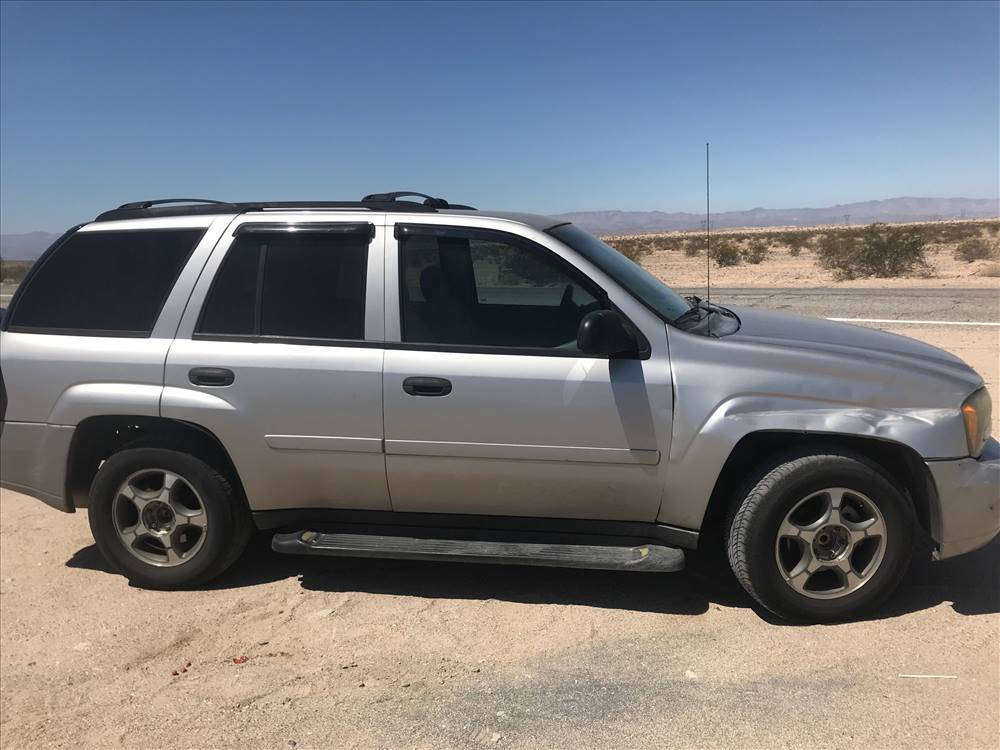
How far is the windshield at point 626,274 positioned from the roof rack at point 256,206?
0.63m

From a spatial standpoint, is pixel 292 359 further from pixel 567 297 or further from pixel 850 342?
pixel 850 342

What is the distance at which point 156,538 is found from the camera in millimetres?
4215

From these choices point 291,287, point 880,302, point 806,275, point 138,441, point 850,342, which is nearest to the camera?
point 850,342

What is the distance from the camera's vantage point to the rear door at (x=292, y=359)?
12.7ft

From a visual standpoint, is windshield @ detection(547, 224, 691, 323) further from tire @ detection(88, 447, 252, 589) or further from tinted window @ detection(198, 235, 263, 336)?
tire @ detection(88, 447, 252, 589)

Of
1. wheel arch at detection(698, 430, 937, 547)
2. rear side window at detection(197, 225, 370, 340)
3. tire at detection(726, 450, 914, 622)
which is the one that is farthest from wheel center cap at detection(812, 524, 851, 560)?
rear side window at detection(197, 225, 370, 340)

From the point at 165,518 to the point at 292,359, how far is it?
1.22 m

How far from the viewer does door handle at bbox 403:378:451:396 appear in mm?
3750

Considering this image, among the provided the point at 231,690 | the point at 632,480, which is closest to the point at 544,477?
the point at 632,480

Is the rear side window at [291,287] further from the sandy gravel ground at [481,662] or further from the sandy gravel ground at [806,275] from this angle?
the sandy gravel ground at [806,275]

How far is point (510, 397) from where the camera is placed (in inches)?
145

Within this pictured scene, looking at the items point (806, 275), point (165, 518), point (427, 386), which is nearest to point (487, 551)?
point (427, 386)

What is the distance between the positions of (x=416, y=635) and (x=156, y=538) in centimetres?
161

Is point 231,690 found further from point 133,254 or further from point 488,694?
point 133,254
